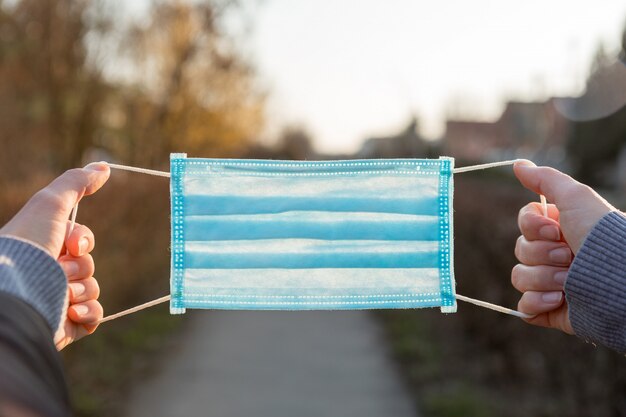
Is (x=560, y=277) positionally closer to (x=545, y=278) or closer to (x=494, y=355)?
(x=545, y=278)

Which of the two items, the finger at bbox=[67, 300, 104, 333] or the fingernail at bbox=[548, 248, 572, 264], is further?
the fingernail at bbox=[548, 248, 572, 264]

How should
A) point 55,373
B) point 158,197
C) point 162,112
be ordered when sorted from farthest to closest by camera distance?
point 162,112 < point 158,197 < point 55,373

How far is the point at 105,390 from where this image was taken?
7070 millimetres

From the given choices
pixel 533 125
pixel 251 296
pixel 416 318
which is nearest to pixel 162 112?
pixel 416 318

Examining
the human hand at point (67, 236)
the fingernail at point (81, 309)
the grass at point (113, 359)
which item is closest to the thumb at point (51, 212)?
the human hand at point (67, 236)

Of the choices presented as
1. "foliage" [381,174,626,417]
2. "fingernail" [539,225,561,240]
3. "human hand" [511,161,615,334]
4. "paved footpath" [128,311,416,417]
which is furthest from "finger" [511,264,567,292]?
"paved footpath" [128,311,416,417]

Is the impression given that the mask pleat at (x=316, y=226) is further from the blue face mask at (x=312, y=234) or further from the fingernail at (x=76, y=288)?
the fingernail at (x=76, y=288)

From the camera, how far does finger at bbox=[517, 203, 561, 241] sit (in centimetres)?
256

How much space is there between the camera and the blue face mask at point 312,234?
109 inches

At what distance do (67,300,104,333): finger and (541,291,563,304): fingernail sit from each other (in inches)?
59.3

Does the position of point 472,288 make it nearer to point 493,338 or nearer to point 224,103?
point 493,338

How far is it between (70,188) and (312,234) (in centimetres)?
91

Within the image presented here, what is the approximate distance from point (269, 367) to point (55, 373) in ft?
21.1

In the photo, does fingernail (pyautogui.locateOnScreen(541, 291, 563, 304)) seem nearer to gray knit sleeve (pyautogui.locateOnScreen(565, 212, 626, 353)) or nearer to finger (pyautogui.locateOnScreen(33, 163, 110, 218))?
gray knit sleeve (pyautogui.locateOnScreen(565, 212, 626, 353))
